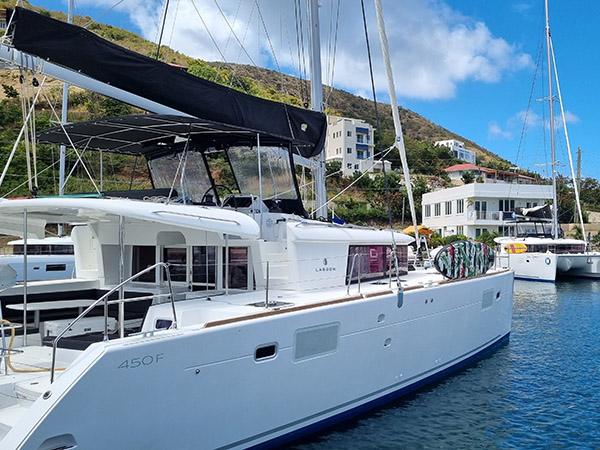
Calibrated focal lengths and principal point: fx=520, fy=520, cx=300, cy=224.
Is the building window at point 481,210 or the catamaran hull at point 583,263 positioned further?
the building window at point 481,210

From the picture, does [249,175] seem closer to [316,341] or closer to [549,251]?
[316,341]

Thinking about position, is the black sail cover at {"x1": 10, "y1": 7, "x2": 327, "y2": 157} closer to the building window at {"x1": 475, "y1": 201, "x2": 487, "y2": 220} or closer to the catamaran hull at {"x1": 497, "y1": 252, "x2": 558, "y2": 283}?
the catamaran hull at {"x1": 497, "y1": 252, "x2": 558, "y2": 283}

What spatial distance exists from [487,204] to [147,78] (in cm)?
3823

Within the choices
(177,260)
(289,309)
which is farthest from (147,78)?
(289,309)

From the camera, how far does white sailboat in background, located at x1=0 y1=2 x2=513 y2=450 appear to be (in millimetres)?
4719

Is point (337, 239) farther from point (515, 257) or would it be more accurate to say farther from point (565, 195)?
point (565, 195)

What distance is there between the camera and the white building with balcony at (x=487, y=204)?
40.8m

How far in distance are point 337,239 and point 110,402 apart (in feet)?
14.4

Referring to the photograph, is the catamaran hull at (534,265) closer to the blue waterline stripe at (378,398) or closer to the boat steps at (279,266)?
the blue waterline stripe at (378,398)

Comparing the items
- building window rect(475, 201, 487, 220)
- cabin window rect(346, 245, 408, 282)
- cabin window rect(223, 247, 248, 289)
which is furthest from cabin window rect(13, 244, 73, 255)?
building window rect(475, 201, 487, 220)

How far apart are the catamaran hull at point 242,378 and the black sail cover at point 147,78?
376 centimetres

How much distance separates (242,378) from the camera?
546cm

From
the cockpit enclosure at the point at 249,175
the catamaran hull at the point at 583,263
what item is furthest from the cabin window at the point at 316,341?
the catamaran hull at the point at 583,263

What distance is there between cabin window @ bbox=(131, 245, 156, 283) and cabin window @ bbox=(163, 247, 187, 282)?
28 cm
